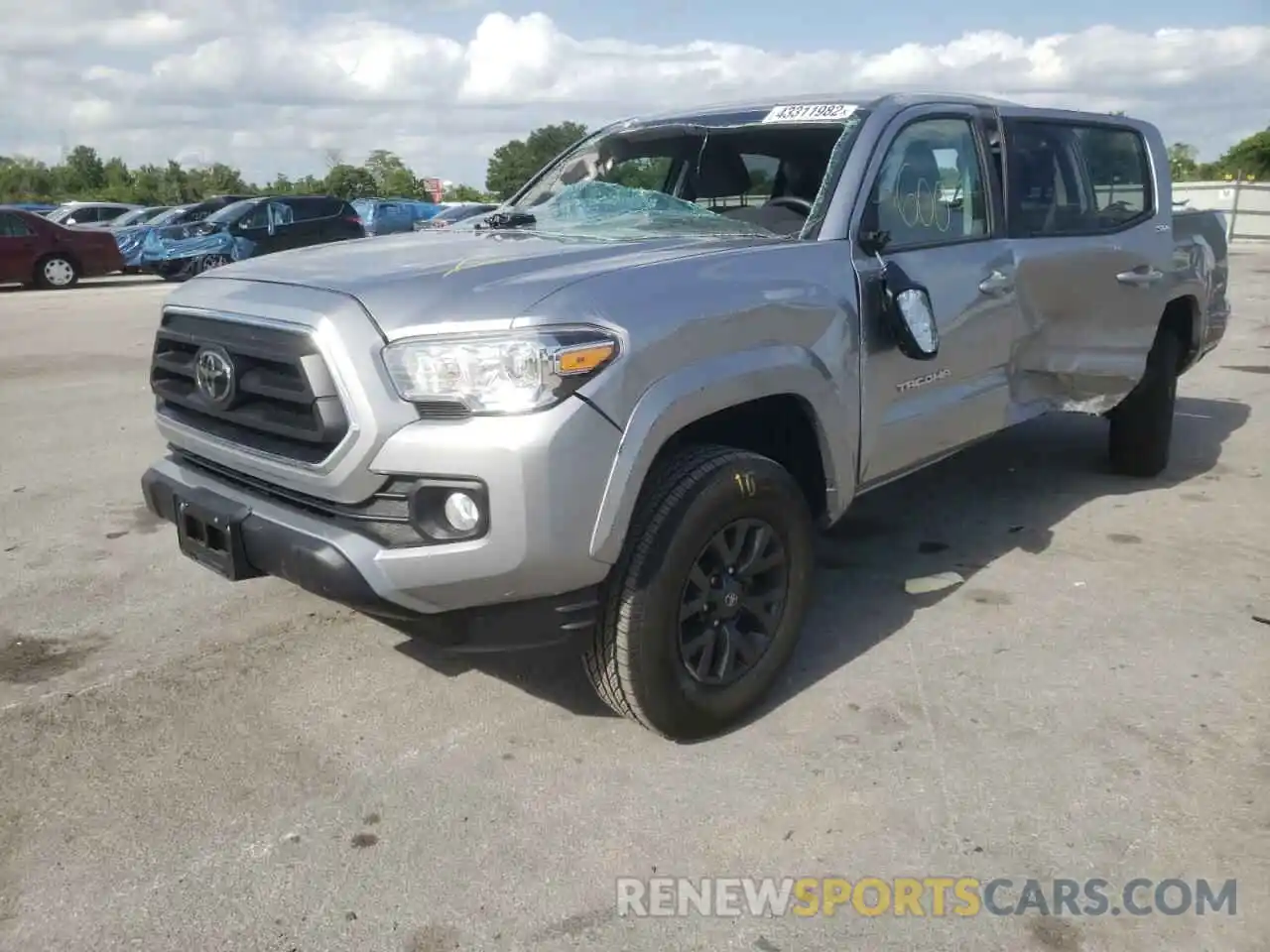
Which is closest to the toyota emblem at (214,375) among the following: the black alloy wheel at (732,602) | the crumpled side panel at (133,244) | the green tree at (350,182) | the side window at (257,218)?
the black alloy wheel at (732,602)

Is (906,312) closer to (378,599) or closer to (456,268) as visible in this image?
(456,268)

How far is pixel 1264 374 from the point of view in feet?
29.5

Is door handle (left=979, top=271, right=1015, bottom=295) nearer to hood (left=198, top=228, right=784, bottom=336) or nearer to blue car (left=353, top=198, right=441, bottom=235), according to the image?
hood (left=198, top=228, right=784, bottom=336)

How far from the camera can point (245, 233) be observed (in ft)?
60.2

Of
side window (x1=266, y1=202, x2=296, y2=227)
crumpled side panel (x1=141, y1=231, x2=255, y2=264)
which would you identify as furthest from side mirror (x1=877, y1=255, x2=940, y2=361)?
side window (x1=266, y1=202, x2=296, y2=227)

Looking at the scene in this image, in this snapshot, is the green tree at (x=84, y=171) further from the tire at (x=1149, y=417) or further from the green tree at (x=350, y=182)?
the tire at (x=1149, y=417)

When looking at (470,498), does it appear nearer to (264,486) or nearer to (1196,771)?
(264,486)

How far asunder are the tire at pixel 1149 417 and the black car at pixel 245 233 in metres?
15.2

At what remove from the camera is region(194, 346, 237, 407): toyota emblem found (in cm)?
294

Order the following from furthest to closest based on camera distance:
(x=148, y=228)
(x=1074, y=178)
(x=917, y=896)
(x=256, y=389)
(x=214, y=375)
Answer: (x=148, y=228) → (x=1074, y=178) → (x=214, y=375) → (x=256, y=389) → (x=917, y=896)

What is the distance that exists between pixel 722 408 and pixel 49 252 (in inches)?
715

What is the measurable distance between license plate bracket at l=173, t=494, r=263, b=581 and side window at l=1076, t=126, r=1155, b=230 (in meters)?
3.99

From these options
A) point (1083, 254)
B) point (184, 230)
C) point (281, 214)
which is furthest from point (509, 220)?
point (184, 230)

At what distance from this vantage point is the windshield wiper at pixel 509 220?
401 centimetres
